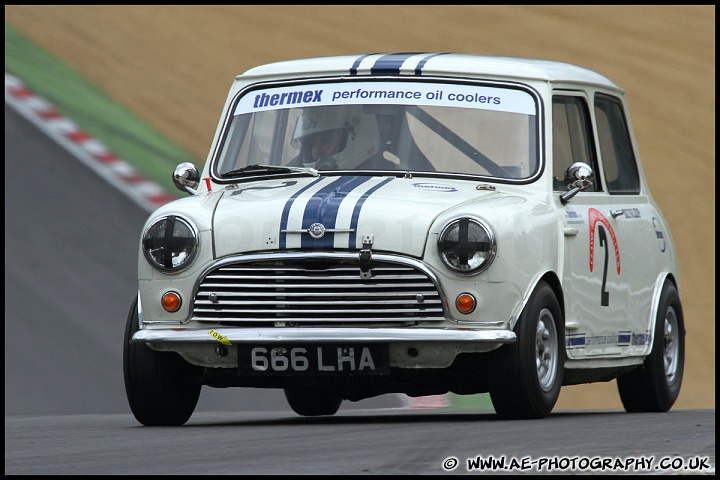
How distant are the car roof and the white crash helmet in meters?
0.31

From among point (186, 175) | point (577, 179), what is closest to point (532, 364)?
point (577, 179)

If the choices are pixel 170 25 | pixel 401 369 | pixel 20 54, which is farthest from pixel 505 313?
pixel 170 25

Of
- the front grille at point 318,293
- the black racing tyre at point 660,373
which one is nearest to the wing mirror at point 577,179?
the front grille at point 318,293

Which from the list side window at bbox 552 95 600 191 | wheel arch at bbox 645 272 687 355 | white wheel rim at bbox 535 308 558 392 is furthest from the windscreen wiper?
wheel arch at bbox 645 272 687 355

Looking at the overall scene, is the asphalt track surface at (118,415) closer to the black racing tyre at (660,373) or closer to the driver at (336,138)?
the black racing tyre at (660,373)

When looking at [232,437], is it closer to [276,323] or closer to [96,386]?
[276,323]

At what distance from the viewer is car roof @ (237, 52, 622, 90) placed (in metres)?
9.45

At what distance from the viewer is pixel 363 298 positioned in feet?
26.7

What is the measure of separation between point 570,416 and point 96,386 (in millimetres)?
4023

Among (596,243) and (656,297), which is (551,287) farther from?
(656,297)

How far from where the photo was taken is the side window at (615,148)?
10156 mm

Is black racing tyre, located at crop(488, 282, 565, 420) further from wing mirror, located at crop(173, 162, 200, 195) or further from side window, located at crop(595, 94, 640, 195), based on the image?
wing mirror, located at crop(173, 162, 200, 195)

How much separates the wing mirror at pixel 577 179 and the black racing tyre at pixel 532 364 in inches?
27.3

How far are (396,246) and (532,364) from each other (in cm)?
90
